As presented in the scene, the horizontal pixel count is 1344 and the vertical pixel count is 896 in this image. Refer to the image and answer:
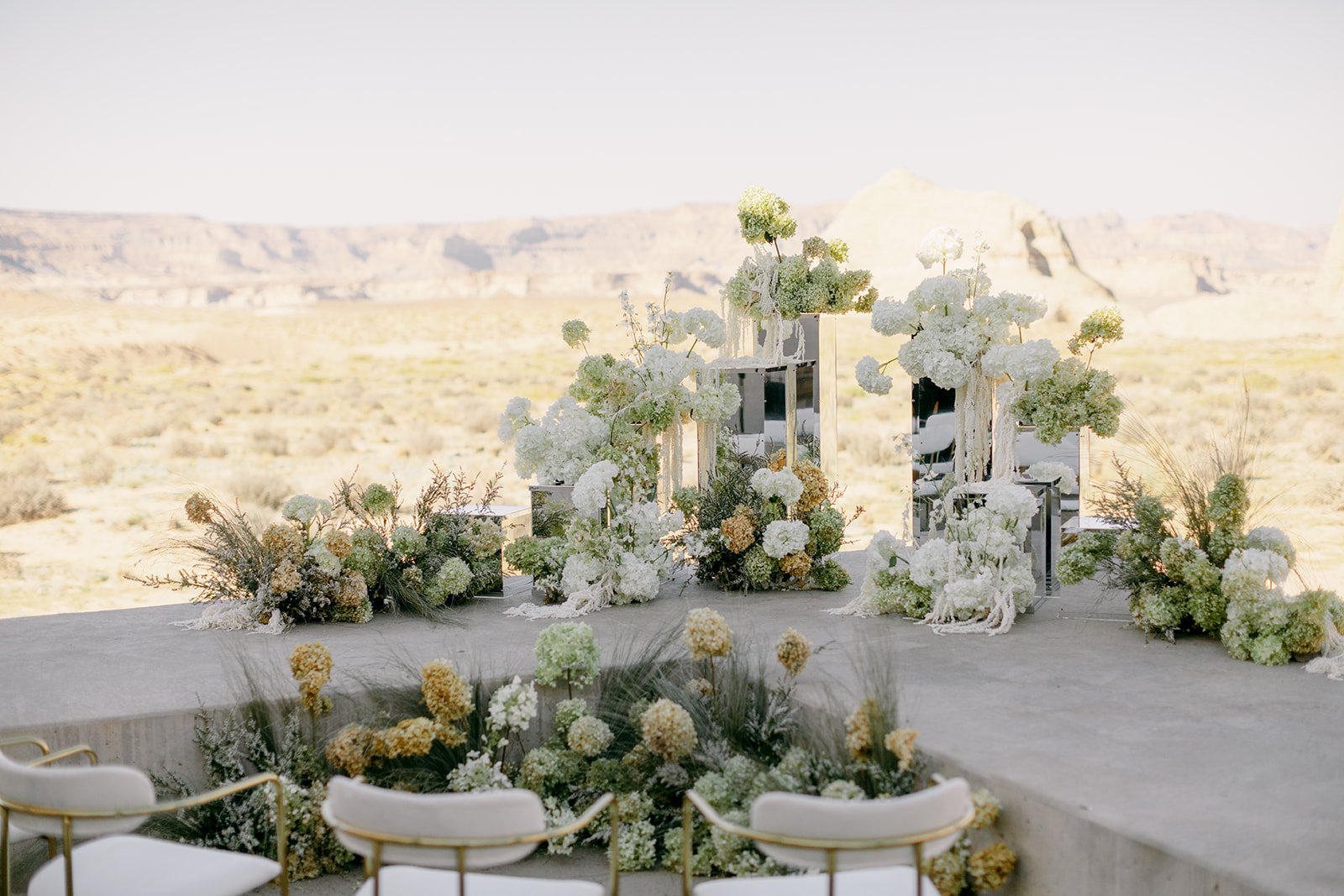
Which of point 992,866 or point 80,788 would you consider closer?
point 80,788

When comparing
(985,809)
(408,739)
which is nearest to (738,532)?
(408,739)

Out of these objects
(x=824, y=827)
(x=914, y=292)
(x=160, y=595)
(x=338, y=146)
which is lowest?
(x=160, y=595)

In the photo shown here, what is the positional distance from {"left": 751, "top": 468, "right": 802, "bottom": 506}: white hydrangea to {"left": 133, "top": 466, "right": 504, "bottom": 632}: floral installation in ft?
4.25

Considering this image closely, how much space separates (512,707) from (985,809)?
1591mm

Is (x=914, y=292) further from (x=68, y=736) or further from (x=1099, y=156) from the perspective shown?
(x=1099, y=156)

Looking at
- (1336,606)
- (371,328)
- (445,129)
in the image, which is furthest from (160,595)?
(445,129)

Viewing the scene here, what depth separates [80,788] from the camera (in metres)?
2.68

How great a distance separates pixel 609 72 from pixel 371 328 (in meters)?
21.6

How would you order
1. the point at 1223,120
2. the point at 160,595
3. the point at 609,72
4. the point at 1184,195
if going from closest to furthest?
1. the point at 160,595
2. the point at 1223,120
3. the point at 609,72
4. the point at 1184,195

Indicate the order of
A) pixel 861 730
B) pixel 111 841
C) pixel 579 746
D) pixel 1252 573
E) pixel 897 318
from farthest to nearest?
pixel 897 318 → pixel 1252 573 → pixel 579 746 → pixel 861 730 → pixel 111 841

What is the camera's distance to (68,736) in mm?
4094

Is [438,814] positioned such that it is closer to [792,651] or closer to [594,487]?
[792,651]

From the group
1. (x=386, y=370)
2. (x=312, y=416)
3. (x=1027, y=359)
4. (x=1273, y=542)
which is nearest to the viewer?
(x=1273, y=542)

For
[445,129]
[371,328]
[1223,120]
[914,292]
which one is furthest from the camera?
[445,129]
